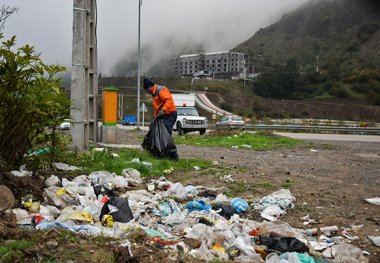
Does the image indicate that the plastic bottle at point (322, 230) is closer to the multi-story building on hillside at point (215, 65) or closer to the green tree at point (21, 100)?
the green tree at point (21, 100)

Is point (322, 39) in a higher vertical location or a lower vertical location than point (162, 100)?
higher

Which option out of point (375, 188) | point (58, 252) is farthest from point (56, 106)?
point (375, 188)

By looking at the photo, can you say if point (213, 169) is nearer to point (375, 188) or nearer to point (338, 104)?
point (375, 188)

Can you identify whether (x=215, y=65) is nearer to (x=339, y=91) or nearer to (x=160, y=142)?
(x=339, y=91)

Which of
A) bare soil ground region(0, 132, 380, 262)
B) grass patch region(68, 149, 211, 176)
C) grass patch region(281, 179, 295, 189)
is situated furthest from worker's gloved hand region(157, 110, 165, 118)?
grass patch region(281, 179, 295, 189)

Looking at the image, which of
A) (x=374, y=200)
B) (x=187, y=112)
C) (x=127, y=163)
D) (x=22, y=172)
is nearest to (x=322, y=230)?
(x=374, y=200)

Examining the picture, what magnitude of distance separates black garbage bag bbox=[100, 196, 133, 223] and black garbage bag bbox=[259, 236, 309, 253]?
144 centimetres

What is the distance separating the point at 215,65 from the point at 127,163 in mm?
159746

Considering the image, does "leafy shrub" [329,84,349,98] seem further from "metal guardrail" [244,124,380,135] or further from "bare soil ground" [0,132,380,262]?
"bare soil ground" [0,132,380,262]

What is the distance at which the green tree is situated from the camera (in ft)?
19.1

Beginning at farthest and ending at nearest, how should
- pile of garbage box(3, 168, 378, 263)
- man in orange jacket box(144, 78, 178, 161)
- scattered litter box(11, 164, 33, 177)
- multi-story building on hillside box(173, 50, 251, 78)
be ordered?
multi-story building on hillside box(173, 50, 251, 78)
man in orange jacket box(144, 78, 178, 161)
scattered litter box(11, 164, 33, 177)
pile of garbage box(3, 168, 378, 263)

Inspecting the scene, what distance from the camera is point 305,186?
7.66 meters

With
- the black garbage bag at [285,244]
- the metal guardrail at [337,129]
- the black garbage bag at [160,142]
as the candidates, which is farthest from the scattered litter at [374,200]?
the metal guardrail at [337,129]

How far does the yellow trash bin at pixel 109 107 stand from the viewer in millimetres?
14377
